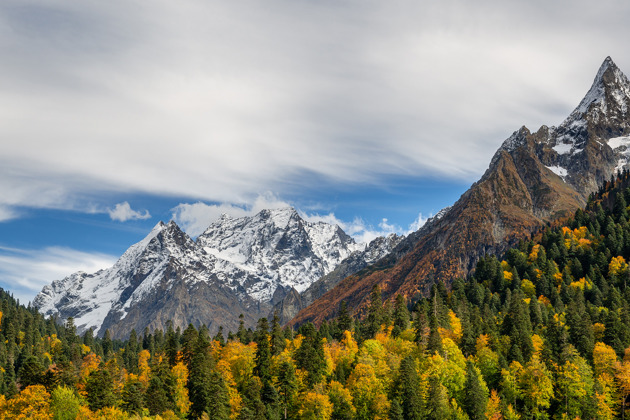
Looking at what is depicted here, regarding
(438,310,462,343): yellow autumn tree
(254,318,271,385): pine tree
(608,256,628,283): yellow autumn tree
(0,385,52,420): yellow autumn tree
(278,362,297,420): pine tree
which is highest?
(608,256,628,283): yellow autumn tree

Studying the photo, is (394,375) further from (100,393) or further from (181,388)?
(100,393)

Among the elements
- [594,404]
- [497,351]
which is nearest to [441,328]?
[497,351]

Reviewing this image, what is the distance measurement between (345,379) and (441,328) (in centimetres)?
2643

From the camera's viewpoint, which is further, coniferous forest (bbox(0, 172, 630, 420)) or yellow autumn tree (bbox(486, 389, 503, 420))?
coniferous forest (bbox(0, 172, 630, 420))

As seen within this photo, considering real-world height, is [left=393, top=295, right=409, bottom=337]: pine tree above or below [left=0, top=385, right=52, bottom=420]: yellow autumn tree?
above

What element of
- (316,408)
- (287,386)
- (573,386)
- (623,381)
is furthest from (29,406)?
(623,381)

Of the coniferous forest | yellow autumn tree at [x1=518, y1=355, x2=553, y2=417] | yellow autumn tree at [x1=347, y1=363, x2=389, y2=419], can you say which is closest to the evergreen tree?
the coniferous forest

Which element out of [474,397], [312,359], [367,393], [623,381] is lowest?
[367,393]

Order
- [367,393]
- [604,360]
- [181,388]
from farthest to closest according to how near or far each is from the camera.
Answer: [181,388] → [604,360] → [367,393]

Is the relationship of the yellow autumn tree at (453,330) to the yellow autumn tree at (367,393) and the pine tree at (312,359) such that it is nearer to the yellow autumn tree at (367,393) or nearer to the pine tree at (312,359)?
the yellow autumn tree at (367,393)

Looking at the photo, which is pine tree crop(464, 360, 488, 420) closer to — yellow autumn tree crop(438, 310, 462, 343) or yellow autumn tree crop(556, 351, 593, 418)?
yellow autumn tree crop(556, 351, 593, 418)

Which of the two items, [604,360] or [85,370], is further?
[85,370]

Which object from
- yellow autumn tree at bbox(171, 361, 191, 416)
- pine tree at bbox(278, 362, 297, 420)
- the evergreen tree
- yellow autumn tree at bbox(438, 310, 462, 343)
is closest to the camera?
the evergreen tree

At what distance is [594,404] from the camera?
99688mm
